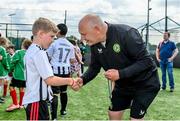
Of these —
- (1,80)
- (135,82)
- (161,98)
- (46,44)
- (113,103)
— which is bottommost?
(161,98)

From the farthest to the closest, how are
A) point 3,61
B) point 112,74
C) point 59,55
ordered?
1. point 3,61
2. point 59,55
3. point 112,74

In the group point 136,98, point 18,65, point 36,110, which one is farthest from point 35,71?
point 18,65

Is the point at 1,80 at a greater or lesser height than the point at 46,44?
lesser

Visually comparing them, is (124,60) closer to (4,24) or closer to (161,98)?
(161,98)

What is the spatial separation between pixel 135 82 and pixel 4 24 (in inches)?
947

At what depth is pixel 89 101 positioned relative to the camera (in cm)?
1170

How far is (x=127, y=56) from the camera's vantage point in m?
5.04

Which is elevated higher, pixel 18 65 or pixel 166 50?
pixel 18 65

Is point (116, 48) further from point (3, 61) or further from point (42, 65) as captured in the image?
point (3, 61)

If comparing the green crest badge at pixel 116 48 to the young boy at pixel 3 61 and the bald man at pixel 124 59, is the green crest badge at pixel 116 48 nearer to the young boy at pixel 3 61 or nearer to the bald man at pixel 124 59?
the bald man at pixel 124 59

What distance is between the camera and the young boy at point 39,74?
15.8 ft

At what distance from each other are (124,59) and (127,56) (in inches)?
2.0

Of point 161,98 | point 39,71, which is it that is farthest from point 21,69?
point 39,71

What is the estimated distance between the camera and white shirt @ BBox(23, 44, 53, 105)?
4809mm
